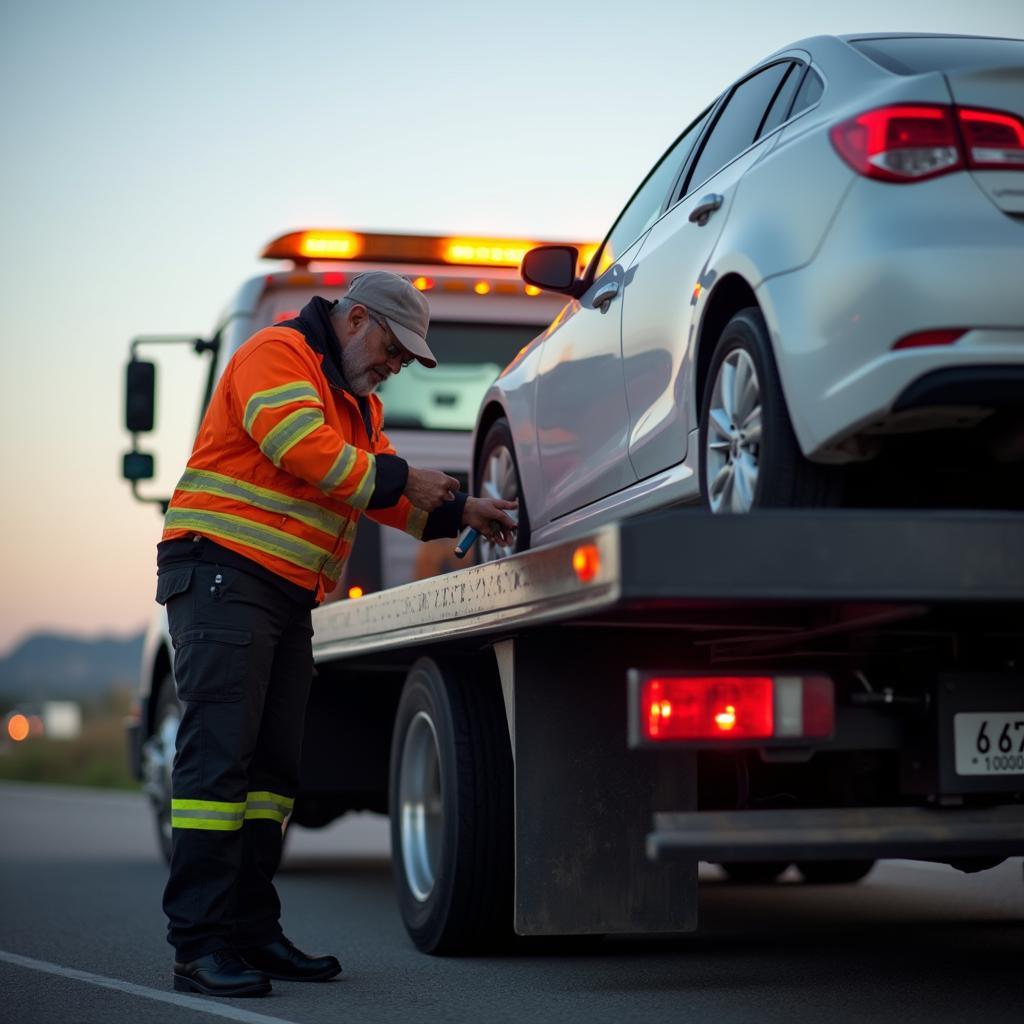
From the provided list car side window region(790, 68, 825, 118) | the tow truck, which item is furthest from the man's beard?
car side window region(790, 68, 825, 118)

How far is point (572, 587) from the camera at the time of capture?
442cm

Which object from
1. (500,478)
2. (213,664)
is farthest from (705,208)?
(500,478)

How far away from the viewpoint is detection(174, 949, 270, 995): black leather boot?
17.4 feet

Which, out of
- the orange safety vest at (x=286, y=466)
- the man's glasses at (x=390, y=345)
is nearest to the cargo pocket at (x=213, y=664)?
Answer: the orange safety vest at (x=286, y=466)

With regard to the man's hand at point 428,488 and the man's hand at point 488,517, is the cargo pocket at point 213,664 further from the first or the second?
the man's hand at point 488,517

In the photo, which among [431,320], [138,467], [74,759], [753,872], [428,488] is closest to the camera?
[428,488]

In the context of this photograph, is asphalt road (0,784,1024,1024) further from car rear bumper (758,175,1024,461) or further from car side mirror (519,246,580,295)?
car side mirror (519,246,580,295)

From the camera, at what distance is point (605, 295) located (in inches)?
243

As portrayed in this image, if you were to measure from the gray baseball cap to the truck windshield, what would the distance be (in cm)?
290

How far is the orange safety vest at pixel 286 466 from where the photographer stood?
5410 millimetres

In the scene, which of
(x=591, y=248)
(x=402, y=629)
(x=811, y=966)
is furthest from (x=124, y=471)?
(x=811, y=966)

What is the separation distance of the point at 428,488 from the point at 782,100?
1.52 meters

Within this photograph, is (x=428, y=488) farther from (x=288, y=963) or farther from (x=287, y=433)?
(x=288, y=963)

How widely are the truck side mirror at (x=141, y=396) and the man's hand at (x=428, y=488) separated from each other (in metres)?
4.05
